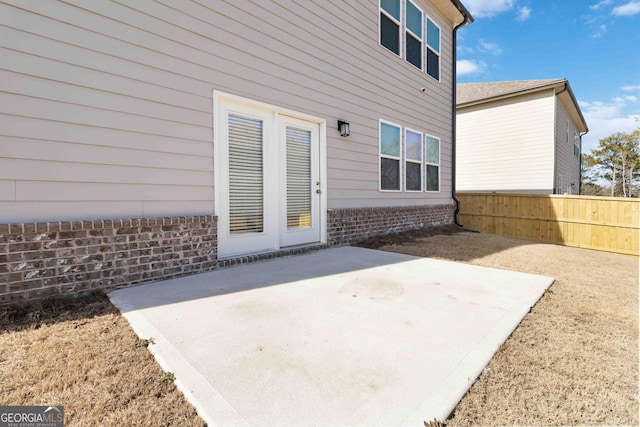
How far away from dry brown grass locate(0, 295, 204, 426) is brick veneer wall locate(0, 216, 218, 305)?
35cm

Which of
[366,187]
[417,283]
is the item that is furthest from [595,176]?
[417,283]

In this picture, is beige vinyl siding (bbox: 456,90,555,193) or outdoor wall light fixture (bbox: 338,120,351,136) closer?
outdoor wall light fixture (bbox: 338,120,351,136)

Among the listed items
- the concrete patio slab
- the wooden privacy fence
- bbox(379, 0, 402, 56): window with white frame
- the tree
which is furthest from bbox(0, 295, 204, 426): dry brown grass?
the tree

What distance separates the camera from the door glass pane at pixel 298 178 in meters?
5.05

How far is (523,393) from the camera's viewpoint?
166 cm

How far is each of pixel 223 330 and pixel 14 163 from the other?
2304 mm

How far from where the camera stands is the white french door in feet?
13.6

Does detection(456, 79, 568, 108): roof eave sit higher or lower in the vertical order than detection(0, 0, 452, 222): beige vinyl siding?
higher

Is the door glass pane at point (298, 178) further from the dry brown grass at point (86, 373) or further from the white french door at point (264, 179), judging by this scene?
the dry brown grass at point (86, 373)

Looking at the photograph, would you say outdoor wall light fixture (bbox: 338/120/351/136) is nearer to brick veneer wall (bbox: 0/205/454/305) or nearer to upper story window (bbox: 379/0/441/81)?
upper story window (bbox: 379/0/441/81)

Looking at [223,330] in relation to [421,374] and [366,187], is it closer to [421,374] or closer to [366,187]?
[421,374]

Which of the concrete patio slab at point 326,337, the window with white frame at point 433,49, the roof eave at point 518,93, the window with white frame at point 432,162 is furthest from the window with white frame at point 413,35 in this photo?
the roof eave at point 518,93

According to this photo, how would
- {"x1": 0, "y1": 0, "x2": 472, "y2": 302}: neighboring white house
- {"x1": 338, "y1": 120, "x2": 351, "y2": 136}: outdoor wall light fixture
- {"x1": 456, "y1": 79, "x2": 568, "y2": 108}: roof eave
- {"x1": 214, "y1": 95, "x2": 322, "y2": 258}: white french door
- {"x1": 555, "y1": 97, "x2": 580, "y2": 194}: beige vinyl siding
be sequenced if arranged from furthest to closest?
{"x1": 555, "y1": 97, "x2": 580, "y2": 194}: beige vinyl siding
{"x1": 456, "y1": 79, "x2": 568, "y2": 108}: roof eave
{"x1": 338, "y1": 120, "x2": 351, "y2": 136}: outdoor wall light fixture
{"x1": 214, "y1": 95, "x2": 322, "y2": 258}: white french door
{"x1": 0, "y1": 0, "x2": 472, "y2": 302}: neighboring white house

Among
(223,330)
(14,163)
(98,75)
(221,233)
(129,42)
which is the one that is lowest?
(223,330)
